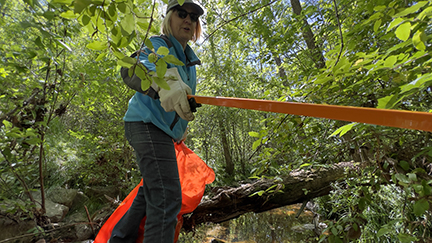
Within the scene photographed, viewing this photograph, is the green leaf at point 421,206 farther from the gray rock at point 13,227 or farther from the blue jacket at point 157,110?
the gray rock at point 13,227

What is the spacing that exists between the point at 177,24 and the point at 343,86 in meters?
1.18

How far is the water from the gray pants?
4.90 ft

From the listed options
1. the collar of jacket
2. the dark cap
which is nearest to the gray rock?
the collar of jacket

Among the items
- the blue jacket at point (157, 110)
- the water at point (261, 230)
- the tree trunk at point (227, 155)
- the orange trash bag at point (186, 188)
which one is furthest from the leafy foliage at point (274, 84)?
the tree trunk at point (227, 155)

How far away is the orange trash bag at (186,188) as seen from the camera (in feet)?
5.72

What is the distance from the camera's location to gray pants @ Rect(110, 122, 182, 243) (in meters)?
1.31

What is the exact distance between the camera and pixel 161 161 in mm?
1394

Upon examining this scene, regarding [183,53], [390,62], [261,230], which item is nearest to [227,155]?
[261,230]

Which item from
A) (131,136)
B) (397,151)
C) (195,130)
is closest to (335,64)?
(397,151)

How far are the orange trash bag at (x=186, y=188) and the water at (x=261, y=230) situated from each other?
1099 mm

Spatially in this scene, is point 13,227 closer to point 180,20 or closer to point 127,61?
point 180,20

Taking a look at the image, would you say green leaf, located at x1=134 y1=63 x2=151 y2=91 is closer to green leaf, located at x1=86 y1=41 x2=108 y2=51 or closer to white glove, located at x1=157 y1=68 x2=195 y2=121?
green leaf, located at x1=86 y1=41 x2=108 y2=51

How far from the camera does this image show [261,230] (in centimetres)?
324

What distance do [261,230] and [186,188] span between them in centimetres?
198
